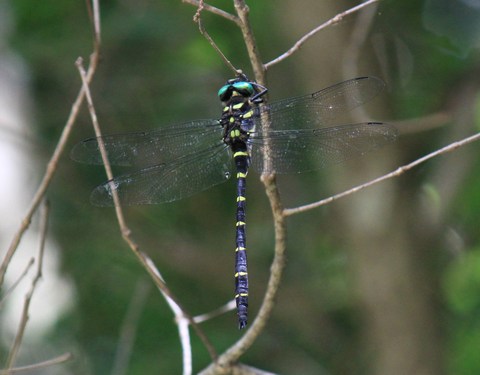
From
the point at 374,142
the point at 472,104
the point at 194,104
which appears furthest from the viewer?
the point at 194,104

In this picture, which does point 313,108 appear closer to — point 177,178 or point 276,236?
point 177,178

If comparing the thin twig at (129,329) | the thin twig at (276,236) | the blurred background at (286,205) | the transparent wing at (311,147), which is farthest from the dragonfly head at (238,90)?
the thin twig at (129,329)

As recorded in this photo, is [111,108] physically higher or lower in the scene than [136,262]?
higher

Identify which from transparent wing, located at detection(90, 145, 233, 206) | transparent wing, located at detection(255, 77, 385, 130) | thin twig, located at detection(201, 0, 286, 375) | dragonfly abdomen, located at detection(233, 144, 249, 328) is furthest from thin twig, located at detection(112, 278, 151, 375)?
transparent wing, located at detection(255, 77, 385, 130)

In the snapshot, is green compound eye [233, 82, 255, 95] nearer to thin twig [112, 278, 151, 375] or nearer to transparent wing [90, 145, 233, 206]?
transparent wing [90, 145, 233, 206]

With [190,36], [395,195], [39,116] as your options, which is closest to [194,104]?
[190,36]

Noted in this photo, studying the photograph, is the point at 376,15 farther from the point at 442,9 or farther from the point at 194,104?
the point at 194,104
